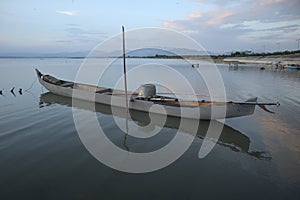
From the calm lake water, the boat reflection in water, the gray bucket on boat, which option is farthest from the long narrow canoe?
the calm lake water

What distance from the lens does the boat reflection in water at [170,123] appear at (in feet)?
25.1

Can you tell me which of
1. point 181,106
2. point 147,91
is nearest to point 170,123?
point 181,106

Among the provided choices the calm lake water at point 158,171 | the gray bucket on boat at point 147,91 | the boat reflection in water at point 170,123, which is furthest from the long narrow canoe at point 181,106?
the calm lake water at point 158,171

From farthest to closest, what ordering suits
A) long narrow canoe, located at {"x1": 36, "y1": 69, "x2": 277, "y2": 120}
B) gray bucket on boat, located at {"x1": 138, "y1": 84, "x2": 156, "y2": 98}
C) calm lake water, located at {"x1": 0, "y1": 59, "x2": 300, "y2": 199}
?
1. gray bucket on boat, located at {"x1": 138, "y1": 84, "x2": 156, "y2": 98}
2. long narrow canoe, located at {"x1": 36, "y1": 69, "x2": 277, "y2": 120}
3. calm lake water, located at {"x1": 0, "y1": 59, "x2": 300, "y2": 199}

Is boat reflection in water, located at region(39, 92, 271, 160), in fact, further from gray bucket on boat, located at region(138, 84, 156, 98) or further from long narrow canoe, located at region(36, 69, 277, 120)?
gray bucket on boat, located at region(138, 84, 156, 98)

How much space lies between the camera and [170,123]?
10227 millimetres

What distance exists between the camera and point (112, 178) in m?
5.49

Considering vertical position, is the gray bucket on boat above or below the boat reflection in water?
above

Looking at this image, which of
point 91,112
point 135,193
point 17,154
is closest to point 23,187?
point 17,154

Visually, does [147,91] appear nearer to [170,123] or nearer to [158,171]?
[170,123]

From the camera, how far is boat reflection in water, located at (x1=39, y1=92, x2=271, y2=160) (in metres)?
7.66

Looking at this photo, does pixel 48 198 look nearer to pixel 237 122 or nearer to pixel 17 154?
pixel 17 154

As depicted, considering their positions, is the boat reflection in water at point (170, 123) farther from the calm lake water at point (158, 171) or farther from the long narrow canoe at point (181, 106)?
the long narrow canoe at point (181, 106)

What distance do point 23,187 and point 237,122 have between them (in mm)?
9794
